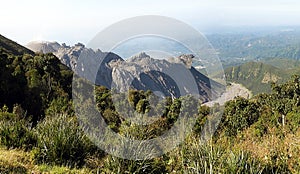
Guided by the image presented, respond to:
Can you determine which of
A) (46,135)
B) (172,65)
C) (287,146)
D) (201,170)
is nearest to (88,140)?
(46,135)

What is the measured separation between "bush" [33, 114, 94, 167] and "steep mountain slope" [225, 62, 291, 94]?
157 meters

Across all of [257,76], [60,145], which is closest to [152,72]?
[60,145]

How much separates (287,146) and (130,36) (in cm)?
419

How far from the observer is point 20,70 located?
915 inches

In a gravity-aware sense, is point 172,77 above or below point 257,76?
above

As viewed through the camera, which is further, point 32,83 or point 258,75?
point 258,75

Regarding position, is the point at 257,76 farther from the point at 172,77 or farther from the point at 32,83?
the point at 172,77

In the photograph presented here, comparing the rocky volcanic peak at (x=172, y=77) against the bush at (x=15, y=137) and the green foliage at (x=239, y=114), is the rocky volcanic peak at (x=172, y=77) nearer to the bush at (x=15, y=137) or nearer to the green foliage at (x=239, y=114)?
the bush at (x=15, y=137)

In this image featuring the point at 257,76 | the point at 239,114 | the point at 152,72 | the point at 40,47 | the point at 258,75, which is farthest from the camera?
the point at 257,76

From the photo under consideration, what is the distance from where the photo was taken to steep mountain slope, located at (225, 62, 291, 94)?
6280 inches

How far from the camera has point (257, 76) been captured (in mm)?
175250

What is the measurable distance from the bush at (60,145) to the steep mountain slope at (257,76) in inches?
6171

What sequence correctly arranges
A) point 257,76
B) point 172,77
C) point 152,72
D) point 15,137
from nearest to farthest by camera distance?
1. point 15,137
2. point 172,77
3. point 152,72
4. point 257,76

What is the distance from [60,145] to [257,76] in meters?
180
